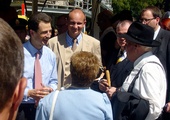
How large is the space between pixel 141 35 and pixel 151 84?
1.93ft

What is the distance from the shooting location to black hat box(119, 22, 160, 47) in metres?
3.68

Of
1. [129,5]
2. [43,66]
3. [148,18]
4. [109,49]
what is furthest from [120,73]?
[129,5]

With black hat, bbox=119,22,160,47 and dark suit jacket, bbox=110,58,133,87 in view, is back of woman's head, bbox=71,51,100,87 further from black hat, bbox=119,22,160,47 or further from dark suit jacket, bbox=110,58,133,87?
dark suit jacket, bbox=110,58,133,87

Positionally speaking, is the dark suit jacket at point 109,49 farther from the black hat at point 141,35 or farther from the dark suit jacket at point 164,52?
the black hat at point 141,35

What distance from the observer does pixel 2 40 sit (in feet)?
3.82

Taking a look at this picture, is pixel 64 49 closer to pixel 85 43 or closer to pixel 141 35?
pixel 85 43

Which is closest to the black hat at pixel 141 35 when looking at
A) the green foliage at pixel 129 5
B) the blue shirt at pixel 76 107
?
the blue shirt at pixel 76 107

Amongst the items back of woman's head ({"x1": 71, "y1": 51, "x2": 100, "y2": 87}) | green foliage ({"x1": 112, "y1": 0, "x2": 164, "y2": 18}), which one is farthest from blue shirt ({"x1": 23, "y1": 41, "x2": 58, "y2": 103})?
green foliage ({"x1": 112, "y1": 0, "x2": 164, "y2": 18})

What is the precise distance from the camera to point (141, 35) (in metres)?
3.79

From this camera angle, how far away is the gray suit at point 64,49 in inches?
179

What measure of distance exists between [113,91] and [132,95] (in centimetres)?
41

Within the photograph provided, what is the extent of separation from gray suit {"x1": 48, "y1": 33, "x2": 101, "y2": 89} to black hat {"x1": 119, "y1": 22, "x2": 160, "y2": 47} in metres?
0.86

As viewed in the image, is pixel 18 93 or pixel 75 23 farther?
pixel 75 23

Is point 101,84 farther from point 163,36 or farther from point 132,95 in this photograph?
point 163,36
